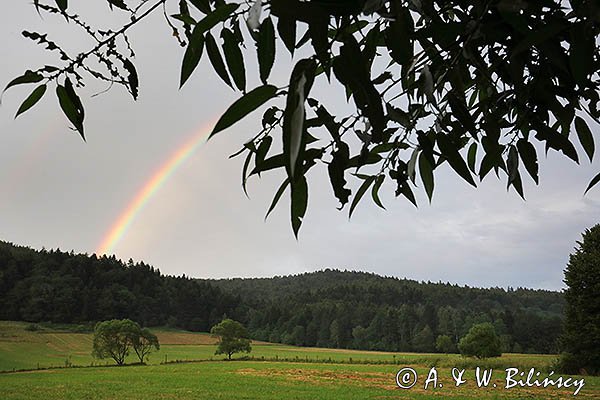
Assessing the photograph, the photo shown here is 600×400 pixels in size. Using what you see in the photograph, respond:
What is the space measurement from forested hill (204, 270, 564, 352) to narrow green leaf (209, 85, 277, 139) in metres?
62.7

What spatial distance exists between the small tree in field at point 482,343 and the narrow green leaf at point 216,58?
45253 millimetres

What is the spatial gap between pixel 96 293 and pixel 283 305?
27.4 meters

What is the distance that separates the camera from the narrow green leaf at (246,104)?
0.43 m

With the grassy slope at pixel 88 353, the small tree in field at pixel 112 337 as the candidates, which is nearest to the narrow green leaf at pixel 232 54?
the grassy slope at pixel 88 353

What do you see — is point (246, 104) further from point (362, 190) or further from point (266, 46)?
point (362, 190)

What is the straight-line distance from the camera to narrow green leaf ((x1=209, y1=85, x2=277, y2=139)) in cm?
43

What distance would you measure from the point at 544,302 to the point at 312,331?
3211 cm

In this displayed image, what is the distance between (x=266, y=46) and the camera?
486 mm

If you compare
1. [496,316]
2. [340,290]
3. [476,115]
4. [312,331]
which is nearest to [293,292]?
[340,290]

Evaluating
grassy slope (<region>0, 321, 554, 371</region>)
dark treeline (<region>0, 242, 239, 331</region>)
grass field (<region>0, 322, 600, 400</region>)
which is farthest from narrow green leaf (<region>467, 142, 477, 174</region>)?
dark treeline (<region>0, 242, 239, 331</region>)

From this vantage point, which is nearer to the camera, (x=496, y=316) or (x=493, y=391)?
(x=493, y=391)

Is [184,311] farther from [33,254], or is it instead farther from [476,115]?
[476,115]

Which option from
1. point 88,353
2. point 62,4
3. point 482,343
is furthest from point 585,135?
point 88,353

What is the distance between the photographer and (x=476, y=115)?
3.84 feet
